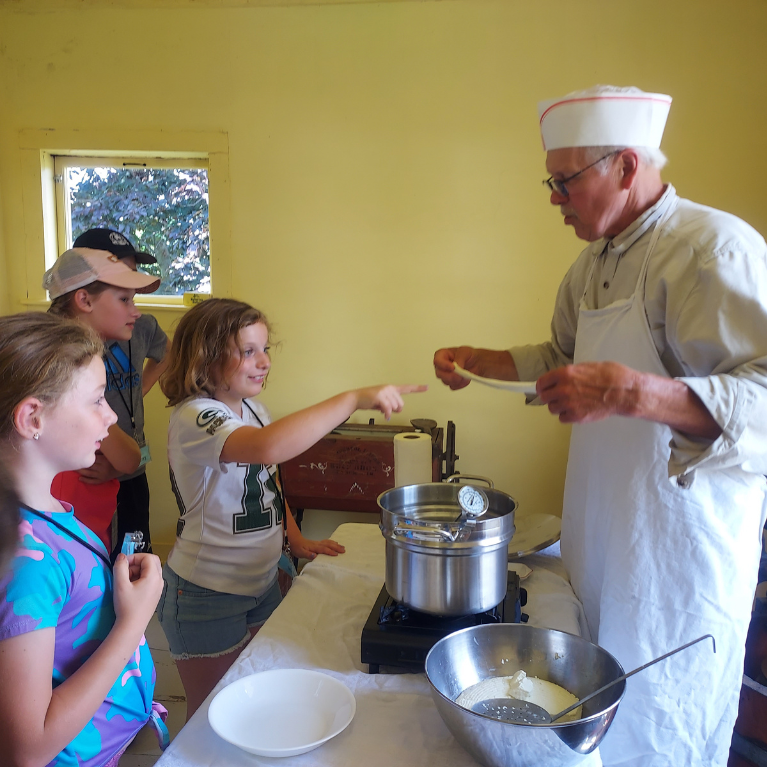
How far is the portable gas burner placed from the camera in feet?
3.57

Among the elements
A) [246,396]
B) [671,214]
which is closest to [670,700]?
[671,214]

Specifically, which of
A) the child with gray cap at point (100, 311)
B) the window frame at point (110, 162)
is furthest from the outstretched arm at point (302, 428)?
the window frame at point (110, 162)

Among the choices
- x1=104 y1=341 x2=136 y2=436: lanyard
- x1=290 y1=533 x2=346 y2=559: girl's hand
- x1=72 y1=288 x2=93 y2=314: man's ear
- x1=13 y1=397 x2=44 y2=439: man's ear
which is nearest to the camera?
x1=13 y1=397 x2=44 y2=439: man's ear

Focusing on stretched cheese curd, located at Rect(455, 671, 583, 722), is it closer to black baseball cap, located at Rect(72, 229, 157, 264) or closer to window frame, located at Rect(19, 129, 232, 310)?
black baseball cap, located at Rect(72, 229, 157, 264)

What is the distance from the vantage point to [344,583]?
1.46m

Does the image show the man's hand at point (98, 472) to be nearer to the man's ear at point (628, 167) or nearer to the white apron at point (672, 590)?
the white apron at point (672, 590)

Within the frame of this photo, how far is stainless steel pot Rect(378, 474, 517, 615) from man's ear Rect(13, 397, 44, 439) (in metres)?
A: 0.56

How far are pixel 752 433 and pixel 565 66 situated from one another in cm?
238

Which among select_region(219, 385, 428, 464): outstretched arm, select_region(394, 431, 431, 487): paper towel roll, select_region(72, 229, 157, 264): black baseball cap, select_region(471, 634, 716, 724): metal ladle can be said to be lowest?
select_region(471, 634, 716, 724): metal ladle

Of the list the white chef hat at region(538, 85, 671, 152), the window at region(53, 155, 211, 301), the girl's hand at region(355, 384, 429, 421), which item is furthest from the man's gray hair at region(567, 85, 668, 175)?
the window at region(53, 155, 211, 301)

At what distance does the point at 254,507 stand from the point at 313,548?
220 millimetres

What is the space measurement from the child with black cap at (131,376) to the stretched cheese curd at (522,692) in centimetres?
143

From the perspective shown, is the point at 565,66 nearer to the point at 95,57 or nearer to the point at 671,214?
the point at 671,214

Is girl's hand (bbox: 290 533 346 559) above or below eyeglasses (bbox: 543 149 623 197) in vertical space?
below
